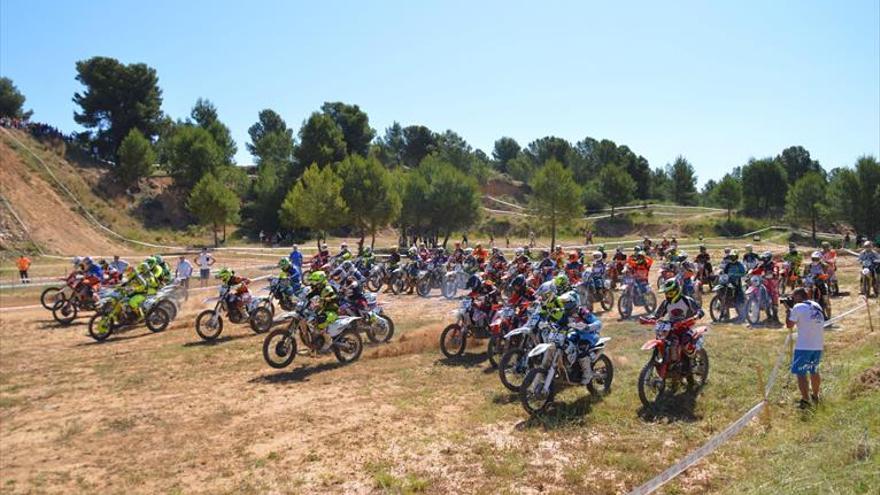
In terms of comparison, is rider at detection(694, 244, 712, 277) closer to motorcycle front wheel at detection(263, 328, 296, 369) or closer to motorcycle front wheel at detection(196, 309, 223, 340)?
motorcycle front wheel at detection(263, 328, 296, 369)

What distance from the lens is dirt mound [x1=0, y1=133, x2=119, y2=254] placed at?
46.9 m

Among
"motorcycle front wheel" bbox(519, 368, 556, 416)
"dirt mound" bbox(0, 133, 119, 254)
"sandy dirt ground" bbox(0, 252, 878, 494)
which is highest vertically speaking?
"dirt mound" bbox(0, 133, 119, 254)

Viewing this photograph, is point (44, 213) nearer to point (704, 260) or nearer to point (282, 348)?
point (282, 348)

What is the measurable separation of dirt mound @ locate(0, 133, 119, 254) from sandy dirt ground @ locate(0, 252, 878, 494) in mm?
36504

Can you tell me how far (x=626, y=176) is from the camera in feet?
265

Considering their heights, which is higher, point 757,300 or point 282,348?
point 757,300

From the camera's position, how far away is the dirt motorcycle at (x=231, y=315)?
16.9 m

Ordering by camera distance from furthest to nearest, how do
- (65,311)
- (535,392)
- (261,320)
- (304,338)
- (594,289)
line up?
(65,311), (594,289), (261,320), (304,338), (535,392)

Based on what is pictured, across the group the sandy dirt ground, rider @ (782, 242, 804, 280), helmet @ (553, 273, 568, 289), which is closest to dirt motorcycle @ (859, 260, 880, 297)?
rider @ (782, 242, 804, 280)

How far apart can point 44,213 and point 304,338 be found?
45822 millimetres

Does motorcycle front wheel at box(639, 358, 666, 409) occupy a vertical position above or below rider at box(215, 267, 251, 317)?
below

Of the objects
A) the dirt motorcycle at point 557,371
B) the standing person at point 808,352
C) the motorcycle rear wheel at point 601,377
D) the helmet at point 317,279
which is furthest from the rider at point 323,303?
the standing person at point 808,352

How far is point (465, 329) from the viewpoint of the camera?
13750 mm

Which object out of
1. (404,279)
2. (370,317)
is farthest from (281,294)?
(404,279)
